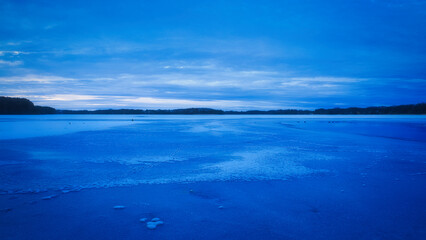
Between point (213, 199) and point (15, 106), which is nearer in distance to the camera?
point (213, 199)

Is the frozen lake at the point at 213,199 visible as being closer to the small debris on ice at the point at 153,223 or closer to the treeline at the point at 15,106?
the small debris on ice at the point at 153,223

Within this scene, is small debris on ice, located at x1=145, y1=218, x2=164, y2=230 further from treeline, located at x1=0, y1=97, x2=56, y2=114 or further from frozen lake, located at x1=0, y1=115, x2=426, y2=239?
treeline, located at x1=0, y1=97, x2=56, y2=114

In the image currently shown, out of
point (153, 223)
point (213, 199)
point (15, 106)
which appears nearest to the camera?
point (153, 223)

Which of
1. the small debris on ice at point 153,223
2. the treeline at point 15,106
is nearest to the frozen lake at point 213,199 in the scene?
the small debris on ice at point 153,223

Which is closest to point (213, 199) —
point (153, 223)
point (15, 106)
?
point (153, 223)

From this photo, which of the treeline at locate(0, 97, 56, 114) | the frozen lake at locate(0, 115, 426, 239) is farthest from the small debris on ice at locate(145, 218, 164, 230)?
the treeline at locate(0, 97, 56, 114)

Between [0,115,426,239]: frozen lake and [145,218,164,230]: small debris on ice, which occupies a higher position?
[0,115,426,239]: frozen lake

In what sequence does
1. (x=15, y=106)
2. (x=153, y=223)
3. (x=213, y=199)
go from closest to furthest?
(x=153, y=223)
(x=213, y=199)
(x=15, y=106)

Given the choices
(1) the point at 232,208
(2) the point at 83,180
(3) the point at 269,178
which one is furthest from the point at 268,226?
(2) the point at 83,180

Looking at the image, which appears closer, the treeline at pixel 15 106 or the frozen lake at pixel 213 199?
the frozen lake at pixel 213 199

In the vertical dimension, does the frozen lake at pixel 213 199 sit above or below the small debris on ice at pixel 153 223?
above

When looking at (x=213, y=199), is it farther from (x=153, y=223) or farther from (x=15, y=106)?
(x=15, y=106)

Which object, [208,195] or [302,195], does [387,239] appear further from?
[208,195]

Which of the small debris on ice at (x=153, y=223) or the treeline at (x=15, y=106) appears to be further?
the treeline at (x=15, y=106)
